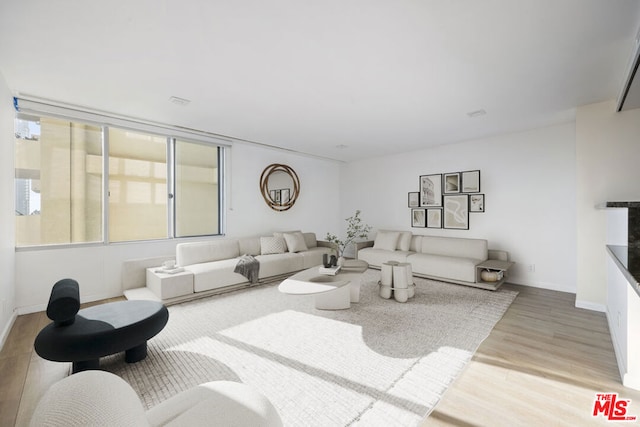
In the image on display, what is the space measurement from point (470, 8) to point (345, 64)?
1.06 meters

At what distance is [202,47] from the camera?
2.34 metres

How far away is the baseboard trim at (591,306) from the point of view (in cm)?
349

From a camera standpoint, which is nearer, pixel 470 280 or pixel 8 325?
pixel 8 325

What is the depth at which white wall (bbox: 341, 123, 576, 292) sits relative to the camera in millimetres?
4395

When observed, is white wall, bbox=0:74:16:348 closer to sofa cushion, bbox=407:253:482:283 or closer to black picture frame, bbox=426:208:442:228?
sofa cushion, bbox=407:253:482:283

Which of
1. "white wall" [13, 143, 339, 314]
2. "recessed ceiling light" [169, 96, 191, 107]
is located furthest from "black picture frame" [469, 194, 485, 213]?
"recessed ceiling light" [169, 96, 191, 107]

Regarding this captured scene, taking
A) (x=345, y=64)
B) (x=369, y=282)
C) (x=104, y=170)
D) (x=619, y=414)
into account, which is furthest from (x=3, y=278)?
(x=619, y=414)

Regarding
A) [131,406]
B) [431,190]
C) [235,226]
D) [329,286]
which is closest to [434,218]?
[431,190]

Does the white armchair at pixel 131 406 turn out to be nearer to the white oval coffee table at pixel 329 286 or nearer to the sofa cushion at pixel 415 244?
the white oval coffee table at pixel 329 286

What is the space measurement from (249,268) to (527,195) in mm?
4880

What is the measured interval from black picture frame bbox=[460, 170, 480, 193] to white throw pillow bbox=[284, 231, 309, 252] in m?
3.39

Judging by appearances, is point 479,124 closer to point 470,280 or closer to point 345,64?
point 470,280

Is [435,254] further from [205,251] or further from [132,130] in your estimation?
[132,130]

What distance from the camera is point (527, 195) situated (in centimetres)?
475
